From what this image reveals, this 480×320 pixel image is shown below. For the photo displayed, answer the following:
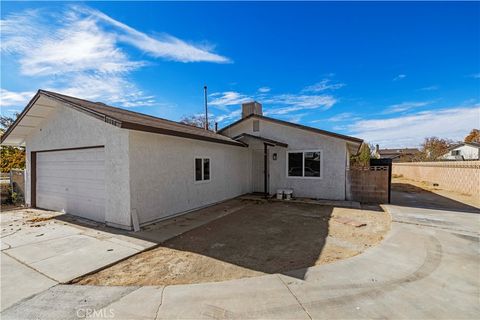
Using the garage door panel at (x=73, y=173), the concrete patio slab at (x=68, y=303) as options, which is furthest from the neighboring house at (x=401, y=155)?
the concrete patio slab at (x=68, y=303)

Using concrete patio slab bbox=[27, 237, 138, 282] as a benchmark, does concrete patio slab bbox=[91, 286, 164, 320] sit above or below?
above

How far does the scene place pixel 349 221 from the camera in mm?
7004

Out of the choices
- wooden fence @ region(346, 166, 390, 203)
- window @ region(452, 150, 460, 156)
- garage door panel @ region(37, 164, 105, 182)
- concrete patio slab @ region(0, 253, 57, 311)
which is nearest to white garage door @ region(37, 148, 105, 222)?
garage door panel @ region(37, 164, 105, 182)

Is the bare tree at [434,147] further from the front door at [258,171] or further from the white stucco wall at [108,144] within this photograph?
the white stucco wall at [108,144]

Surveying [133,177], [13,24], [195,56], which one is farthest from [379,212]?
[13,24]

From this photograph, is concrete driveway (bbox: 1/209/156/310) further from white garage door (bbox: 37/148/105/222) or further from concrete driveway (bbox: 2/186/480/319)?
white garage door (bbox: 37/148/105/222)

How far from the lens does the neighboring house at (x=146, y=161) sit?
6242 millimetres

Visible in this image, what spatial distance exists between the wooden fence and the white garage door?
10.5 metres

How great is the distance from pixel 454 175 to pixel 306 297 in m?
17.0

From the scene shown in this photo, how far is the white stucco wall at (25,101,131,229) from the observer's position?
607 centimetres

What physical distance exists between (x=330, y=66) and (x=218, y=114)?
1547 cm

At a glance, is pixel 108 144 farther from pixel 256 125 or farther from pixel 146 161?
pixel 256 125

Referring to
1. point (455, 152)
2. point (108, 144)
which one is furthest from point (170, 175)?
point (455, 152)

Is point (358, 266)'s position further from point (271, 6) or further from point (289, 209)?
point (271, 6)
